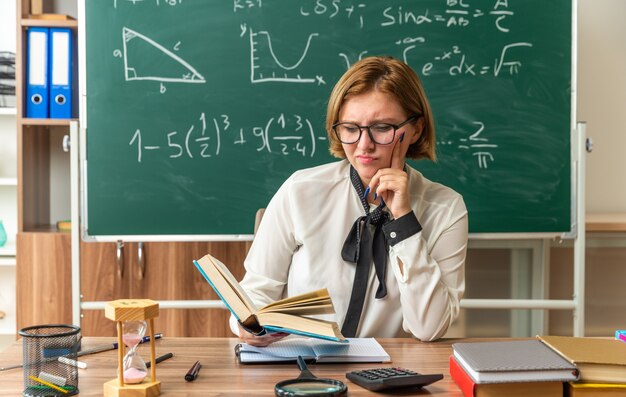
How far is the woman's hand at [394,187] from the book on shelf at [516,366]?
1.93 ft

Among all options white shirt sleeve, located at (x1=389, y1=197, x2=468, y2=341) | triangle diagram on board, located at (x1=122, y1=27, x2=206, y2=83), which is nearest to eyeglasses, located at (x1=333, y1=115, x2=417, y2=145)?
white shirt sleeve, located at (x1=389, y1=197, x2=468, y2=341)

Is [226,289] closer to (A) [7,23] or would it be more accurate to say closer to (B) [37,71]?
(B) [37,71]

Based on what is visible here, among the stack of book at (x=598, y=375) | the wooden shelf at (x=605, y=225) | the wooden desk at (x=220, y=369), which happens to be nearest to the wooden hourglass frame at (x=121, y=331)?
the wooden desk at (x=220, y=369)

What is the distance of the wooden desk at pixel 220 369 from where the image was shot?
1240 millimetres

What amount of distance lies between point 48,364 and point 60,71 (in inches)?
75.0

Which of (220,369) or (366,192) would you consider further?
(366,192)

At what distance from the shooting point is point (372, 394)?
47.9 inches

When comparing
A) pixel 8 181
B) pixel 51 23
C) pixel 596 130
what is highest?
pixel 51 23

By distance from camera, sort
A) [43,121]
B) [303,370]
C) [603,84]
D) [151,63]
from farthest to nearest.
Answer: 1. [603,84]
2. [43,121]
3. [151,63]
4. [303,370]

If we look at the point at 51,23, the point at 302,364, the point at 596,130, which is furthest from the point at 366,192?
the point at 596,130

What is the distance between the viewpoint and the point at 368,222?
1.88 m

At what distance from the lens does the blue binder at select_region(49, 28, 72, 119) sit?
9.39 ft

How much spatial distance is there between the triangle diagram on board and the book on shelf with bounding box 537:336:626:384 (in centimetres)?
181

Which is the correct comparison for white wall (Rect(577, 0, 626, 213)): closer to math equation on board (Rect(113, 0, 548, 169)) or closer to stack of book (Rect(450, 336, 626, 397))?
math equation on board (Rect(113, 0, 548, 169))
